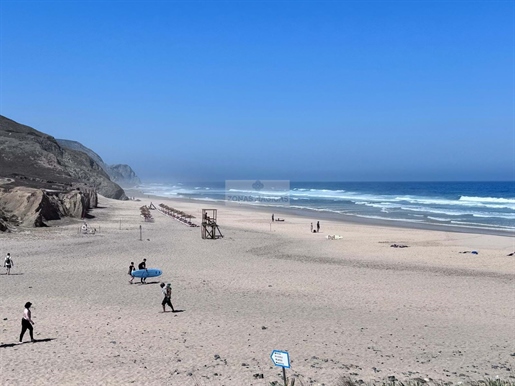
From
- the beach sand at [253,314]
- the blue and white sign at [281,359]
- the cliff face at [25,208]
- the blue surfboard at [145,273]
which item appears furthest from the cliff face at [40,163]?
the blue and white sign at [281,359]

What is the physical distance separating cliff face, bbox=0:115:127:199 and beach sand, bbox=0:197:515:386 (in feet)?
97.9

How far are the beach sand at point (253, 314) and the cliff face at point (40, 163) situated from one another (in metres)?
29.8

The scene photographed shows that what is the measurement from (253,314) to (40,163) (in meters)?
56.5

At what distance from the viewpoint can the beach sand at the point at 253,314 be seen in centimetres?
953

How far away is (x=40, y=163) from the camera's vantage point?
6209cm

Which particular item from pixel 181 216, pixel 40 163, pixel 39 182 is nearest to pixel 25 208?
pixel 181 216

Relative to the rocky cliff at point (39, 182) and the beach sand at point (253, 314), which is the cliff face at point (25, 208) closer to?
the rocky cliff at point (39, 182)

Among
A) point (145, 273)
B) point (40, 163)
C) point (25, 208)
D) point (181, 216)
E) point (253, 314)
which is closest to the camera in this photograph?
point (253, 314)

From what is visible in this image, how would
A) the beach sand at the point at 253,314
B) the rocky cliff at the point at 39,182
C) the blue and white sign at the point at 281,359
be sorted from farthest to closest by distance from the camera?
the rocky cliff at the point at 39,182 < the beach sand at the point at 253,314 < the blue and white sign at the point at 281,359

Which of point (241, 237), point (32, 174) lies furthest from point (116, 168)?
point (241, 237)

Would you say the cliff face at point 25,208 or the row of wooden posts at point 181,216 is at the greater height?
the cliff face at point 25,208

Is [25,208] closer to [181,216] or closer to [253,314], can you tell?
[181,216]

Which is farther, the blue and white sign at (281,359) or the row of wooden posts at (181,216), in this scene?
the row of wooden posts at (181,216)

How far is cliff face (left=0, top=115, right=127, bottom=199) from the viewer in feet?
173
